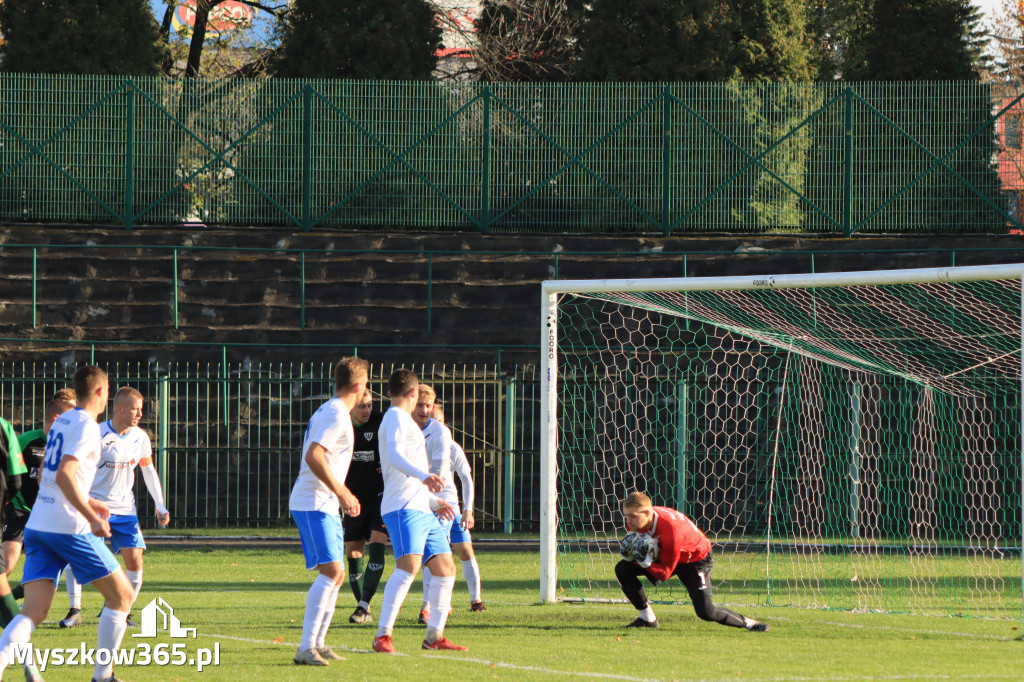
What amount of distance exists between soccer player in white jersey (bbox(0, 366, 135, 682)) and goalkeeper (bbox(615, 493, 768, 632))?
3.47m

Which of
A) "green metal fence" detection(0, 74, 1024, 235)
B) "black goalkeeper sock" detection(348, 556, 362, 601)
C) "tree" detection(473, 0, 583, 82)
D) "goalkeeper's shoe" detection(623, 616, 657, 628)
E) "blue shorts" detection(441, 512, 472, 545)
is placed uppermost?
"tree" detection(473, 0, 583, 82)

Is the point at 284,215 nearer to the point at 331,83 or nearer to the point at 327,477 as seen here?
the point at 331,83

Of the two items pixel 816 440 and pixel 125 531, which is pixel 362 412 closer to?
pixel 125 531

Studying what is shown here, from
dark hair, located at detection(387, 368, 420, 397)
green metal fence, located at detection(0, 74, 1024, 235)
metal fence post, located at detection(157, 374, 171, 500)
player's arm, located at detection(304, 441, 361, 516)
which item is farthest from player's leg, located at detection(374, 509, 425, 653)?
green metal fence, located at detection(0, 74, 1024, 235)

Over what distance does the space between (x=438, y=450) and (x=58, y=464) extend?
129 inches

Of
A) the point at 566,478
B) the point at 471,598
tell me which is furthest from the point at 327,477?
the point at 566,478

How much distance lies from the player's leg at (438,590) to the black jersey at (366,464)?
4.61ft

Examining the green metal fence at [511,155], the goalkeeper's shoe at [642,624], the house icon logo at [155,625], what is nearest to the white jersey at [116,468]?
the house icon logo at [155,625]

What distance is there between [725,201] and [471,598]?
11993mm

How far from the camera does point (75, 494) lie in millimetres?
5766

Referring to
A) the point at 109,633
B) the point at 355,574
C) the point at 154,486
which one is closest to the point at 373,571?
the point at 355,574

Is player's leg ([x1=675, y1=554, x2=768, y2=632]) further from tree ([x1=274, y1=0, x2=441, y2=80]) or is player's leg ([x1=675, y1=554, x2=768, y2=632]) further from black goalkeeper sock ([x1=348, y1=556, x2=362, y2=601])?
tree ([x1=274, y1=0, x2=441, y2=80])

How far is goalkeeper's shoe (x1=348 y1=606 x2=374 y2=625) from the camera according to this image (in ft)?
27.7

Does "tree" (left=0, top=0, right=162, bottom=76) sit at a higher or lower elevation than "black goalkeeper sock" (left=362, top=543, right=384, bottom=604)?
higher
